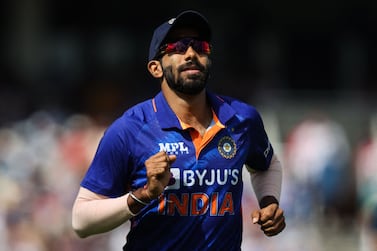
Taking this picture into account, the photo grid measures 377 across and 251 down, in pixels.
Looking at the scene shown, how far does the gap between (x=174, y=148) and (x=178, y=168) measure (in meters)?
0.10

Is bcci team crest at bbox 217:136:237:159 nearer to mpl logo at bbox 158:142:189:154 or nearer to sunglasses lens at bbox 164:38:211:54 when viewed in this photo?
mpl logo at bbox 158:142:189:154

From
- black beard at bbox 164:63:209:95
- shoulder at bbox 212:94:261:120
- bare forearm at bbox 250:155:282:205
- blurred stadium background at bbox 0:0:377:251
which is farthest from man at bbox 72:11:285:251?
blurred stadium background at bbox 0:0:377:251

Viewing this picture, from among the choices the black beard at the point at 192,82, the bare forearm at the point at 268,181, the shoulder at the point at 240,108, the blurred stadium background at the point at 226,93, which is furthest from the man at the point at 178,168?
the blurred stadium background at the point at 226,93

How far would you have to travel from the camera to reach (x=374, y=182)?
13852mm

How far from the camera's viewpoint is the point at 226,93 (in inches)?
888

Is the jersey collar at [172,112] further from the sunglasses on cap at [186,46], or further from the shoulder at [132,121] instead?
the sunglasses on cap at [186,46]

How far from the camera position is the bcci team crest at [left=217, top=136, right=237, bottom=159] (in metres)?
5.97

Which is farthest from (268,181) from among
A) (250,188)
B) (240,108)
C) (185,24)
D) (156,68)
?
(250,188)

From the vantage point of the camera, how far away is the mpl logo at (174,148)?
5867 mm

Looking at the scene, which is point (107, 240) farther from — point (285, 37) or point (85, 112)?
point (285, 37)

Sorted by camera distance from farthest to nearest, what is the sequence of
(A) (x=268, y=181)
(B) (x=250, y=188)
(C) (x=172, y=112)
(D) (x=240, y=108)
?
(B) (x=250, y=188) → (A) (x=268, y=181) → (D) (x=240, y=108) → (C) (x=172, y=112)

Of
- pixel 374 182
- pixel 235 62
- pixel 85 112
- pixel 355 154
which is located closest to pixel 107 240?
pixel 374 182

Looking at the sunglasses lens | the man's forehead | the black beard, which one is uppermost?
the man's forehead

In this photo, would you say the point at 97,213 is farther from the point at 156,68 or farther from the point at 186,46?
the point at 186,46
